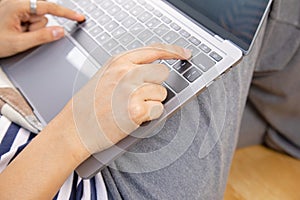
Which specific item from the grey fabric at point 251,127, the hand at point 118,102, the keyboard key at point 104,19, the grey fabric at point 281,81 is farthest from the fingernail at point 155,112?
the grey fabric at point 251,127

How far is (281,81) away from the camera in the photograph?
33.0 inches

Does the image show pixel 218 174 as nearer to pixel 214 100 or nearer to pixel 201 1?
pixel 214 100

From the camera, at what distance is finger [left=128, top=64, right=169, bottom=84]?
1.56 feet

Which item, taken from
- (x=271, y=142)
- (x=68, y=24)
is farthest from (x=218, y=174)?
(x=271, y=142)

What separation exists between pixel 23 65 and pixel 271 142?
601mm

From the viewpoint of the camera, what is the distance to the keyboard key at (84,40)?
0.60 metres

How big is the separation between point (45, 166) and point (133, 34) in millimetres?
219

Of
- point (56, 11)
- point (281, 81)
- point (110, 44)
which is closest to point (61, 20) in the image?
point (56, 11)

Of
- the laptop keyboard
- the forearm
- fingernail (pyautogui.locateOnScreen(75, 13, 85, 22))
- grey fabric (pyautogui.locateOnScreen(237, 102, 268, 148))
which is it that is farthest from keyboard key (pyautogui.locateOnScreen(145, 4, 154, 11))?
grey fabric (pyautogui.locateOnScreen(237, 102, 268, 148))

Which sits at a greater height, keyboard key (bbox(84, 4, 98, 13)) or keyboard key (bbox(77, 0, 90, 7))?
keyboard key (bbox(77, 0, 90, 7))

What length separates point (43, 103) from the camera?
1.85 ft

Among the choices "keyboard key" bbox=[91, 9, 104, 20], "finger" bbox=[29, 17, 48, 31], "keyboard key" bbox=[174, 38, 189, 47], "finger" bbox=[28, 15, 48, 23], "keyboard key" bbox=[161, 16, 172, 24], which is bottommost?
"keyboard key" bbox=[174, 38, 189, 47]

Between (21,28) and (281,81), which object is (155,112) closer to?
(21,28)

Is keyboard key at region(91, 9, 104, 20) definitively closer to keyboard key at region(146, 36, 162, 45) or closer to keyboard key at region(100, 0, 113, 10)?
keyboard key at region(100, 0, 113, 10)
